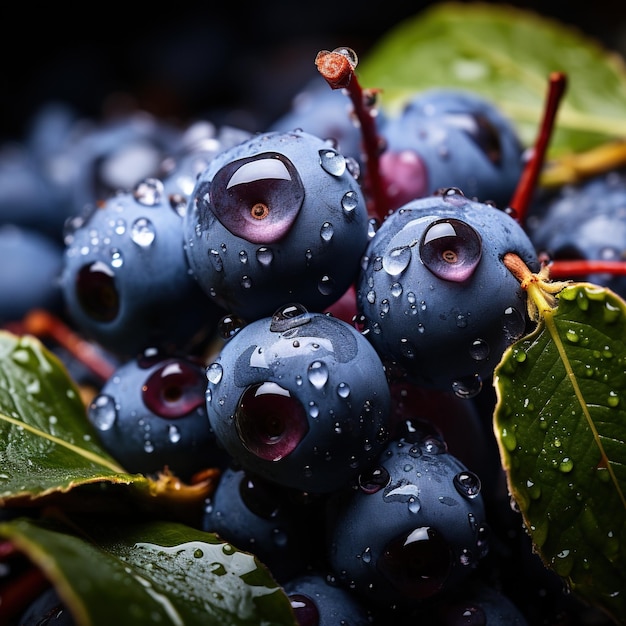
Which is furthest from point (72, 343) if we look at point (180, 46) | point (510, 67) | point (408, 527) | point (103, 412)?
point (180, 46)

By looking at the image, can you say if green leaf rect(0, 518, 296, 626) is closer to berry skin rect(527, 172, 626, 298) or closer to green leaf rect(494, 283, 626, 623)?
green leaf rect(494, 283, 626, 623)

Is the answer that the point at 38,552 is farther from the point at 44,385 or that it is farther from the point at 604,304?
the point at 604,304

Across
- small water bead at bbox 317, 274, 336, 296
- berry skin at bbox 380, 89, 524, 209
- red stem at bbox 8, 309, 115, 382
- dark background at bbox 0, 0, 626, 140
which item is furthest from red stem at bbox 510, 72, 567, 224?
dark background at bbox 0, 0, 626, 140

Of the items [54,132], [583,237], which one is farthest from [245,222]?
[54,132]

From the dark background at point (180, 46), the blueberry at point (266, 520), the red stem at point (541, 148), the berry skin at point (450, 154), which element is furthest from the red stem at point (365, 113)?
the dark background at point (180, 46)

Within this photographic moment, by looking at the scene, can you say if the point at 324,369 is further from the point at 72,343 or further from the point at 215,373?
the point at 72,343
